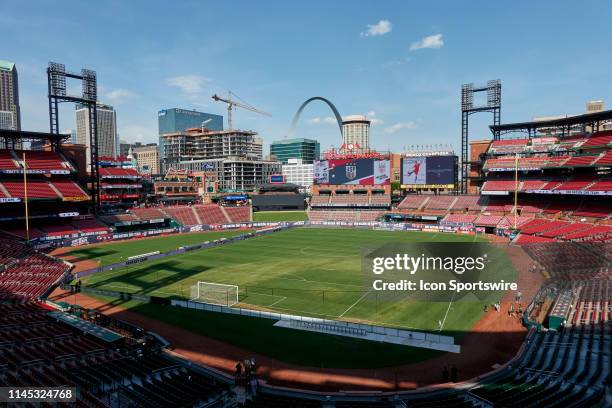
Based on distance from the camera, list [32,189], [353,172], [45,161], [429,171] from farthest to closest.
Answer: [353,172]
[429,171]
[45,161]
[32,189]

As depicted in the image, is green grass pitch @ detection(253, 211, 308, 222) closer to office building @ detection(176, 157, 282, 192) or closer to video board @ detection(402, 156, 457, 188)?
video board @ detection(402, 156, 457, 188)

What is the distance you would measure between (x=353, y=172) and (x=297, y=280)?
6592 centimetres

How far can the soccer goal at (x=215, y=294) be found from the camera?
3528 centimetres

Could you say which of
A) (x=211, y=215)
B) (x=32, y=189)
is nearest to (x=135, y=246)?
(x=32, y=189)

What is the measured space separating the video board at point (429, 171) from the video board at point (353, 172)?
16.2 feet

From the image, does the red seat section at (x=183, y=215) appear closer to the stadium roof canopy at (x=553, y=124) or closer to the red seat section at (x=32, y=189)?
the red seat section at (x=32, y=189)

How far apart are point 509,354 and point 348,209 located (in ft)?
268

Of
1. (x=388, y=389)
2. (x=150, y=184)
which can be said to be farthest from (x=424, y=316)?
(x=150, y=184)

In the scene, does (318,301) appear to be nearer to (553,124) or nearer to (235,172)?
(553,124)

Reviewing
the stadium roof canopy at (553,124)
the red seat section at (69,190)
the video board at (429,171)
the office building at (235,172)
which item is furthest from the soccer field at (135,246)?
the office building at (235,172)

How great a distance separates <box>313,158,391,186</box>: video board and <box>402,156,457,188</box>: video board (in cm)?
493

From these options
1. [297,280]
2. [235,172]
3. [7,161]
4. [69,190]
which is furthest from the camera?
[235,172]

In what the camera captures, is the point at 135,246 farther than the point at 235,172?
No

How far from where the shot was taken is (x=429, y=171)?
3826 inches
